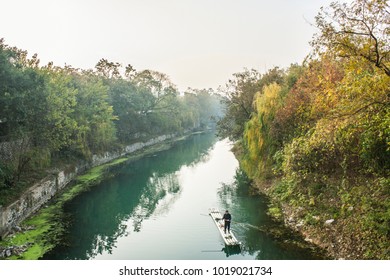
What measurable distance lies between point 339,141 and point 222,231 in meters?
6.63

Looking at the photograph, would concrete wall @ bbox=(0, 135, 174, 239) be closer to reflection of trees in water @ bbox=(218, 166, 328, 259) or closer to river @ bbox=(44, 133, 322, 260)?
river @ bbox=(44, 133, 322, 260)

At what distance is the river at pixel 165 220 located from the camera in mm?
14906

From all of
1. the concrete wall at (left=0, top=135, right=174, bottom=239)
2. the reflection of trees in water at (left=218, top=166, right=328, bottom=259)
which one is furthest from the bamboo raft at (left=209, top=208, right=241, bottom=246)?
the concrete wall at (left=0, top=135, right=174, bottom=239)

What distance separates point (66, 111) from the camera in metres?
26.9

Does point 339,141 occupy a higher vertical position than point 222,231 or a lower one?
higher

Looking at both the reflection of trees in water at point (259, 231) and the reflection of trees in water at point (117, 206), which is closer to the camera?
the reflection of trees in water at point (259, 231)

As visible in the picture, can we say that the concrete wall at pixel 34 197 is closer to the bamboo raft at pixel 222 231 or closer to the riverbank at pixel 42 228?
the riverbank at pixel 42 228

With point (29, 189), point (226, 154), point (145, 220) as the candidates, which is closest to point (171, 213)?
point (145, 220)

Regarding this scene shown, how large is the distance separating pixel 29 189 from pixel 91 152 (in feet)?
53.8

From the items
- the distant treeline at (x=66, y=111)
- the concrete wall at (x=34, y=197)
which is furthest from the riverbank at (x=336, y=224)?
the distant treeline at (x=66, y=111)

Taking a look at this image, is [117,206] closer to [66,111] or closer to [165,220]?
[165,220]

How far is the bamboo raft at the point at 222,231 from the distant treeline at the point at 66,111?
1103 cm

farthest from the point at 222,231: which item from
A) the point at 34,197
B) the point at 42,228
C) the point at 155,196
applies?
the point at 34,197

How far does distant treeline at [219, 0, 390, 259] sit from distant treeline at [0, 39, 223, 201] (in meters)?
13.7
